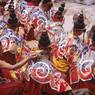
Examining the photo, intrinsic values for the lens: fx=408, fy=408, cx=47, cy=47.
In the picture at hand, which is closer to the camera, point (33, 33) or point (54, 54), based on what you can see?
point (54, 54)

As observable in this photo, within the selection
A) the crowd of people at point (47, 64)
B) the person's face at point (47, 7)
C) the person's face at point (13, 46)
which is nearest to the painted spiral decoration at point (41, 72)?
the crowd of people at point (47, 64)

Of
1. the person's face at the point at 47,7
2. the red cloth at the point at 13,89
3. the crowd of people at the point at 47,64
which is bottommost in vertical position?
the red cloth at the point at 13,89

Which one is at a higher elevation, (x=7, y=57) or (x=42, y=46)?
(x=42, y=46)

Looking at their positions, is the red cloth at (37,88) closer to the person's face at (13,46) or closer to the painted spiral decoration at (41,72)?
the painted spiral decoration at (41,72)

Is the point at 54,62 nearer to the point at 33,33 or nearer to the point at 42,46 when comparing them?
the point at 42,46

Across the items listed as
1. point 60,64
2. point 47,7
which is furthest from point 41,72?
point 47,7

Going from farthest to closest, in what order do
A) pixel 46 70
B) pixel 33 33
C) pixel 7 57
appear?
pixel 33 33 → pixel 7 57 → pixel 46 70

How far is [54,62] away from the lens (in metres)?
5.42

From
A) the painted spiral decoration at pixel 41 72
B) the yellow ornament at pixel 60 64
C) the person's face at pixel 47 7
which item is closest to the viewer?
the painted spiral decoration at pixel 41 72

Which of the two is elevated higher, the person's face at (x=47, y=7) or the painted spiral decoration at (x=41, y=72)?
the person's face at (x=47, y=7)

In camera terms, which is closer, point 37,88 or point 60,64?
point 37,88

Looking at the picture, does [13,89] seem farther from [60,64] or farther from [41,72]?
[60,64]

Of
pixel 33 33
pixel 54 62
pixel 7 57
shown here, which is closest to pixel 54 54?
pixel 54 62

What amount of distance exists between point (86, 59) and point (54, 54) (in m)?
0.46
